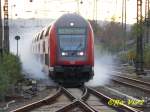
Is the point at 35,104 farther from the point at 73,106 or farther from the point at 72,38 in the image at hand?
the point at 72,38

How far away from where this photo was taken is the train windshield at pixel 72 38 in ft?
85.6

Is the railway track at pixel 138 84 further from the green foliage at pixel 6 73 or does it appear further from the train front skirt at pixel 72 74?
the green foliage at pixel 6 73

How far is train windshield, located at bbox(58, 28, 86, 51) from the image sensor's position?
2609 cm

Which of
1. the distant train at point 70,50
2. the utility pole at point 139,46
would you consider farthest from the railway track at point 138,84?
the utility pole at point 139,46

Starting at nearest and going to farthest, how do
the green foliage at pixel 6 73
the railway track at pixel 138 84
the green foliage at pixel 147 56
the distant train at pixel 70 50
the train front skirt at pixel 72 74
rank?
1. the green foliage at pixel 6 73
2. the railway track at pixel 138 84
3. the distant train at pixel 70 50
4. the train front skirt at pixel 72 74
5. the green foliage at pixel 147 56

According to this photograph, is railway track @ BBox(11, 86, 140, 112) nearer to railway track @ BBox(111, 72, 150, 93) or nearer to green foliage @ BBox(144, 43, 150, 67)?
railway track @ BBox(111, 72, 150, 93)

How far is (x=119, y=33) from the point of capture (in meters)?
99.4

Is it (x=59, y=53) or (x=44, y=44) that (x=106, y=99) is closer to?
(x=59, y=53)

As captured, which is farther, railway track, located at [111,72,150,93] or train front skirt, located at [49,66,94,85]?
train front skirt, located at [49,66,94,85]

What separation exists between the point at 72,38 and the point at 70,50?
692 millimetres

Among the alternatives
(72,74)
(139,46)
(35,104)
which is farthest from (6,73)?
(139,46)

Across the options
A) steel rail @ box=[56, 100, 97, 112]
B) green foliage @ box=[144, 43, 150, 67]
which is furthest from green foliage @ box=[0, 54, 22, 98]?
green foliage @ box=[144, 43, 150, 67]

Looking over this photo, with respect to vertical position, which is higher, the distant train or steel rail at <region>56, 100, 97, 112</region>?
the distant train

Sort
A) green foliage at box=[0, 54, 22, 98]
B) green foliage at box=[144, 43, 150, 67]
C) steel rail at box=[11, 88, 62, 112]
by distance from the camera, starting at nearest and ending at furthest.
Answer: steel rail at box=[11, 88, 62, 112]
green foliage at box=[0, 54, 22, 98]
green foliage at box=[144, 43, 150, 67]
